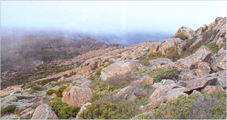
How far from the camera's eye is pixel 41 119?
6.50 m

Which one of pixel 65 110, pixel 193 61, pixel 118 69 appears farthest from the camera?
pixel 118 69

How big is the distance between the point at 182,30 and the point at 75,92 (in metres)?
25.7

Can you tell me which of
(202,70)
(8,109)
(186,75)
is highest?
(202,70)

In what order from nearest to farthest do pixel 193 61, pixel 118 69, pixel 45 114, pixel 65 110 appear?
1. pixel 45 114
2. pixel 65 110
3. pixel 193 61
4. pixel 118 69

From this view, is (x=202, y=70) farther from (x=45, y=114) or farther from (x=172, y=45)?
(x=172, y=45)

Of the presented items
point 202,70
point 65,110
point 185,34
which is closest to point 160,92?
point 65,110

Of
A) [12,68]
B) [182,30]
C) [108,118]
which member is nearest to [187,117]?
[108,118]

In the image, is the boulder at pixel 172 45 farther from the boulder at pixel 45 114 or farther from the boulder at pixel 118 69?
the boulder at pixel 45 114

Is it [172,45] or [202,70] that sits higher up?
[202,70]

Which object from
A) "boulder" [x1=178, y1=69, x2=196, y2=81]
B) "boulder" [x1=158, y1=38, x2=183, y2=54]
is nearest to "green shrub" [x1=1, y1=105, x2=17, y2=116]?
"boulder" [x1=178, y1=69, x2=196, y2=81]

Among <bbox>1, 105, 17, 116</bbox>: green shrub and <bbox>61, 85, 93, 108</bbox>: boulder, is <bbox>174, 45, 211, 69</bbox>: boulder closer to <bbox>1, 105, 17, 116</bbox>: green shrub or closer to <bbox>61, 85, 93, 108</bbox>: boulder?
<bbox>61, 85, 93, 108</bbox>: boulder

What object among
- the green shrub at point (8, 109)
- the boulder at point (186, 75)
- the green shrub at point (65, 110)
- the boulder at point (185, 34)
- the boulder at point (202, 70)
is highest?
the boulder at point (185, 34)

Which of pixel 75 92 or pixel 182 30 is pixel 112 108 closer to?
pixel 75 92

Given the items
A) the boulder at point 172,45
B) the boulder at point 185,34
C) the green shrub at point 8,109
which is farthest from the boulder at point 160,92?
the boulder at point 185,34
